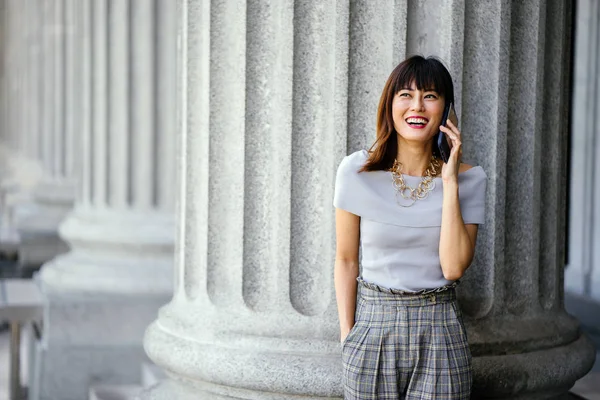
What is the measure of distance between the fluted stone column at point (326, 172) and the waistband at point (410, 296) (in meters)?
1.18

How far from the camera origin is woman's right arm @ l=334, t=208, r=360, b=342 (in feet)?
16.9

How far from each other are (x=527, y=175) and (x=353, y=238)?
1.64m

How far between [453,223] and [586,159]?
339 inches

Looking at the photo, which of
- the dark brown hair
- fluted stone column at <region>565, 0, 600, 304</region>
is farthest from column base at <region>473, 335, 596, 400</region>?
fluted stone column at <region>565, 0, 600, 304</region>

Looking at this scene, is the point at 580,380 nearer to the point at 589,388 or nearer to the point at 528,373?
the point at 589,388

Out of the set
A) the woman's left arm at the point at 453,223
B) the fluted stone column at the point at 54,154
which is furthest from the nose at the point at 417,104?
the fluted stone column at the point at 54,154

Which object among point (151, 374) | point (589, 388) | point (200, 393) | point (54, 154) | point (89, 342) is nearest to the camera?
point (200, 393)

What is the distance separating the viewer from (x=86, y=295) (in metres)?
10.8

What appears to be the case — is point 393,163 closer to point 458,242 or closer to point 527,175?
point 458,242

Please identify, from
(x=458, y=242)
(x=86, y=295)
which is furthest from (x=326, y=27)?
(x=86, y=295)

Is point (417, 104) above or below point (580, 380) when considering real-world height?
above

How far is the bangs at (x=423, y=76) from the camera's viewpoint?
4910 mm

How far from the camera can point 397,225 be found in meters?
5.00

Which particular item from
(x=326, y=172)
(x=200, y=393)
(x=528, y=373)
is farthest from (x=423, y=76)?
(x=200, y=393)
